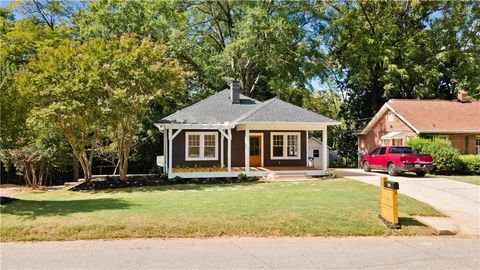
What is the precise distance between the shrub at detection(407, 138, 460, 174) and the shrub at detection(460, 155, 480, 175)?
0.47 meters

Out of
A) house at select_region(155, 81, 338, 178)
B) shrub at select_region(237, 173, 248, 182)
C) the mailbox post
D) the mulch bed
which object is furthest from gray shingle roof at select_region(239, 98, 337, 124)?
the mailbox post

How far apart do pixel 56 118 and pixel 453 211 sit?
16.3 meters

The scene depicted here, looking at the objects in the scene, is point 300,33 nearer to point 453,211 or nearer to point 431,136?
point 431,136

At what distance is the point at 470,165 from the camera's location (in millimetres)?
23719

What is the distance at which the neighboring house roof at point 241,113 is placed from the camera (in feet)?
70.1

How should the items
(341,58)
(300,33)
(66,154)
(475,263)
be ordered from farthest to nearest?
(341,58) < (300,33) < (66,154) < (475,263)

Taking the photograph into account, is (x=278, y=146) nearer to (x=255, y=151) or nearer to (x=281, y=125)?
(x=255, y=151)

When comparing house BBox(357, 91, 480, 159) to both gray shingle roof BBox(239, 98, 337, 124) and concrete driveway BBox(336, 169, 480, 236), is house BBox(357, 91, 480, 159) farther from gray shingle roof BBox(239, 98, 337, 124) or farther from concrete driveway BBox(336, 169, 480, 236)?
concrete driveway BBox(336, 169, 480, 236)

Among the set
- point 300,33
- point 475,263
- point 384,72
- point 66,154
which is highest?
point 300,33

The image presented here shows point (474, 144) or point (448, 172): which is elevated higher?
point (474, 144)

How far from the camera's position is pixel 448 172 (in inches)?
922

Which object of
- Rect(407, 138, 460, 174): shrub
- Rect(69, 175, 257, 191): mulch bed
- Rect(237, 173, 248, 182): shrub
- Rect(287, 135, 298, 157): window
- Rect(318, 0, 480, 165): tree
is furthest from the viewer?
Rect(318, 0, 480, 165): tree

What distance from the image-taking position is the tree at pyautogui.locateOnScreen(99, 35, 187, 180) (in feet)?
61.2

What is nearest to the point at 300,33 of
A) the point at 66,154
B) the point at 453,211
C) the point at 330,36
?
the point at 330,36
